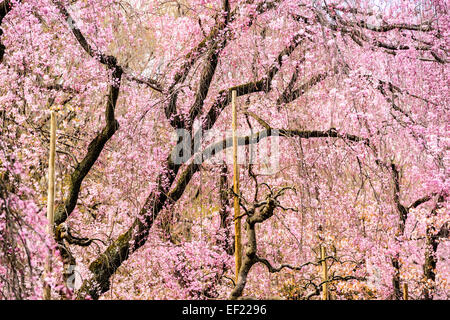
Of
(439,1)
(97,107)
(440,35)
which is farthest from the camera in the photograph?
(97,107)

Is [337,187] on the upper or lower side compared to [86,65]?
lower

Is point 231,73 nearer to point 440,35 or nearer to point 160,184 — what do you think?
point 160,184

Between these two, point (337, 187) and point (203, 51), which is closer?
point (203, 51)

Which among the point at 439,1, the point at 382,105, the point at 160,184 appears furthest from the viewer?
the point at 382,105

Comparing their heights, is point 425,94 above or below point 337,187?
above

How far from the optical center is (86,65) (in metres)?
4.75

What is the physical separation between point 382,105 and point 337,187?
1068 mm

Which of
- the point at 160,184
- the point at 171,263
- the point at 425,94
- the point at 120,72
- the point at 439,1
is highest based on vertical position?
the point at 439,1

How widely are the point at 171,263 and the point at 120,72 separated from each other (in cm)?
222

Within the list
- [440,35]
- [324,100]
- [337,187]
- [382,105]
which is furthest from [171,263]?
[440,35]
